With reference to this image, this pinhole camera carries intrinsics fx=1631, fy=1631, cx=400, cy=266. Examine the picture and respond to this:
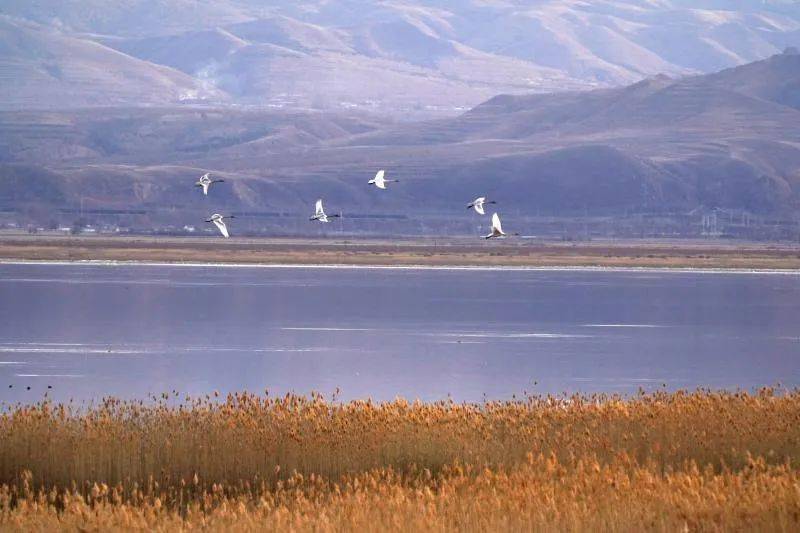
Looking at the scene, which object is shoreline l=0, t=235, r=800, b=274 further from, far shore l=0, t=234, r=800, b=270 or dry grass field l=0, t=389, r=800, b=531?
dry grass field l=0, t=389, r=800, b=531

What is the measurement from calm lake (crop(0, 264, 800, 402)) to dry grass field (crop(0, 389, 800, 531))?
9802 millimetres

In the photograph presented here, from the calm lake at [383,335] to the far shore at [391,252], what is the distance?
1753 cm

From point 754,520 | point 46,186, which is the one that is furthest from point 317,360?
point 46,186

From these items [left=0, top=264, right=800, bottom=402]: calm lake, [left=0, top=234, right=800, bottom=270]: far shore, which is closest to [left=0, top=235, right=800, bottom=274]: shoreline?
[left=0, top=234, right=800, bottom=270]: far shore

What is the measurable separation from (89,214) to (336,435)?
13680cm

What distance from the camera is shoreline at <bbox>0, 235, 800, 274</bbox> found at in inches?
3895

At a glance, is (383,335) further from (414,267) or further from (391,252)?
(391,252)

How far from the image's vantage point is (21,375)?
32.9m

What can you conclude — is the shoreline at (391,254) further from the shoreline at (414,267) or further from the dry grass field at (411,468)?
the dry grass field at (411,468)

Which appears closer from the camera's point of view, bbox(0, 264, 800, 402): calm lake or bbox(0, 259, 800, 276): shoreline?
bbox(0, 264, 800, 402): calm lake

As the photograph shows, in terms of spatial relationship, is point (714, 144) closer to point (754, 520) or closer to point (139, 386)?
point (139, 386)

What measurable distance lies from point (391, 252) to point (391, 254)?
74.0 inches

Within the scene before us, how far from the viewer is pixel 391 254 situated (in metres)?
106

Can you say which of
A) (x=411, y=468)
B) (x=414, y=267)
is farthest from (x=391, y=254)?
(x=411, y=468)
